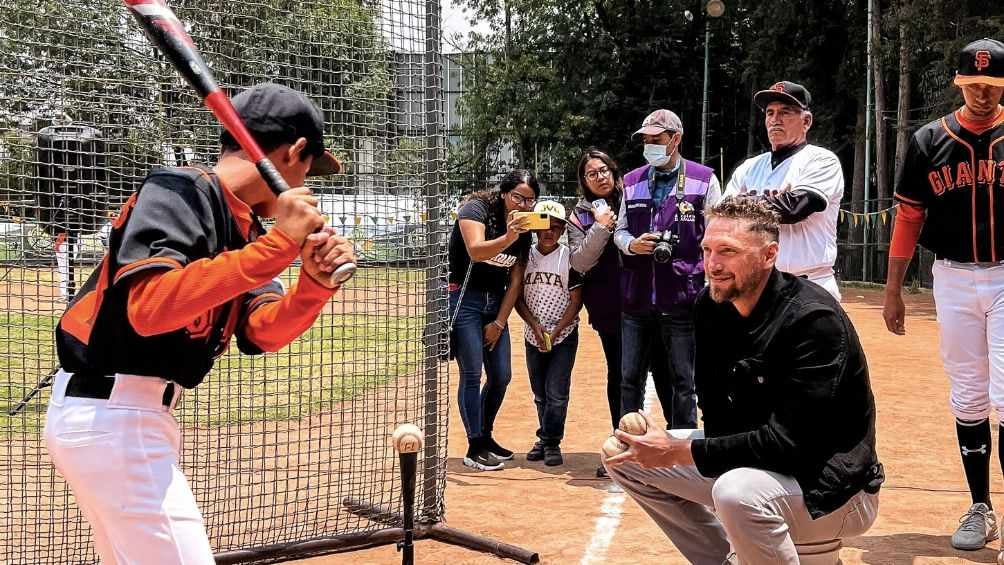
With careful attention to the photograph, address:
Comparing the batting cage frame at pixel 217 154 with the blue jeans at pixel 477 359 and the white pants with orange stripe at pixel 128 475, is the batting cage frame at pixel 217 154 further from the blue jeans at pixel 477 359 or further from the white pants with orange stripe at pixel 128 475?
the white pants with orange stripe at pixel 128 475

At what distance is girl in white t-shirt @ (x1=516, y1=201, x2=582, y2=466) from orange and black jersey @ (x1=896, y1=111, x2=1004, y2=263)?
2507 mm

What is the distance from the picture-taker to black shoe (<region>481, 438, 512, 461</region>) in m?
7.13

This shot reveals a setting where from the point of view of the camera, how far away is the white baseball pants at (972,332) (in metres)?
5.06

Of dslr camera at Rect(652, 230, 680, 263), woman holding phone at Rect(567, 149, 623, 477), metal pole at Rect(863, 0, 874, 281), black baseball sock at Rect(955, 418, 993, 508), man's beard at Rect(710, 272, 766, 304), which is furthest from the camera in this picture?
metal pole at Rect(863, 0, 874, 281)

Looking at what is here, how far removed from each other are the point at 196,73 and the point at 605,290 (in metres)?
4.49

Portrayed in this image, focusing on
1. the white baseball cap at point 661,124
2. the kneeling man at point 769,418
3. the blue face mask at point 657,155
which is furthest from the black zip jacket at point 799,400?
the white baseball cap at point 661,124

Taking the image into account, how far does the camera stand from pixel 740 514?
11.9 feet

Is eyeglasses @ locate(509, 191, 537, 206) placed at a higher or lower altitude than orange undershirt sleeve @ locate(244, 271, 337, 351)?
higher

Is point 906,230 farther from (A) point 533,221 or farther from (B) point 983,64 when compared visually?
(A) point 533,221

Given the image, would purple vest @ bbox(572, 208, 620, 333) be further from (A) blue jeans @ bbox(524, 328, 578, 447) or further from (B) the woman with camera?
(B) the woman with camera

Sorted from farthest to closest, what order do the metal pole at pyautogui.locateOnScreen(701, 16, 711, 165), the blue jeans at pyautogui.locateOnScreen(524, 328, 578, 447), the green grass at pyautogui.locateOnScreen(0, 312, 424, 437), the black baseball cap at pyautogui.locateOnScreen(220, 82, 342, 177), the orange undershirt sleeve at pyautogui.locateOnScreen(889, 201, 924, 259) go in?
the metal pole at pyautogui.locateOnScreen(701, 16, 711, 165)
the blue jeans at pyautogui.locateOnScreen(524, 328, 578, 447)
the green grass at pyautogui.locateOnScreen(0, 312, 424, 437)
the orange undershirt sleeve at pyautogui.locateOnScreen(889, 201, 924, 259)
the black baseball cap at pyautogui.locateOnScreen(220, 82, 342, 177)

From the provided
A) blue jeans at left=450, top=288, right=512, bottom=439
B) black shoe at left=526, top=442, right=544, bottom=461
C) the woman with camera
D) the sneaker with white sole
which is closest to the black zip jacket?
the sneaker with white sole

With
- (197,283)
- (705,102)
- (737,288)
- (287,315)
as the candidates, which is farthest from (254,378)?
(705,102)

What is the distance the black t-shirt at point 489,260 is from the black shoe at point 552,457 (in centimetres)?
115
